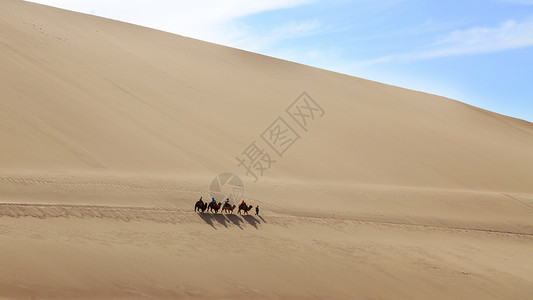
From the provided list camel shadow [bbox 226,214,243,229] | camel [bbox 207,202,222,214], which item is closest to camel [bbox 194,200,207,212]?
camel [bbox 207,202,222,214]

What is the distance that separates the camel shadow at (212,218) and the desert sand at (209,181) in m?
0.08

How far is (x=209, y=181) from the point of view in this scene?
51.0 feet

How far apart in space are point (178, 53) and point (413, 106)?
14.1 meters

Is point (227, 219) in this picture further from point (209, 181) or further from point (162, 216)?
point (209, 181)

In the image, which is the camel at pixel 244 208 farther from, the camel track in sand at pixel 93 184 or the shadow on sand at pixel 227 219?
Answer: the camel track in sand at pixel 93 184

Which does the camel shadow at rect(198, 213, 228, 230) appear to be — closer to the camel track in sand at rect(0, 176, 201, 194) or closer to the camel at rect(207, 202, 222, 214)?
the camel at rect(207, 202, 222, 214)

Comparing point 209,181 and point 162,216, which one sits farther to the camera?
point 209,181

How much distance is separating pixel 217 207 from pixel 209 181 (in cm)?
Result: 239

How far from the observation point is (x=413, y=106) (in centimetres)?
3148

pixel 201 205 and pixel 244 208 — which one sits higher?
pixel 244 208

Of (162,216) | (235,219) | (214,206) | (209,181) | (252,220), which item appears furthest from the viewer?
(209,181)

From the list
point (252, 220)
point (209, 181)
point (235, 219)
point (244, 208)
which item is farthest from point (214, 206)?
point (209, 181)

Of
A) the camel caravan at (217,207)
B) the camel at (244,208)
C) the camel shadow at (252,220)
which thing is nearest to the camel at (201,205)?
the camel caravan at (217,207)

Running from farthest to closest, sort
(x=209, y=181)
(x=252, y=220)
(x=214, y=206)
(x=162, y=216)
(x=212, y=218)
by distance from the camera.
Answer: (x=209, y=181) → (x=252, y=220) → (x=214, y=206) → (x=212, y=218) → (x=162, y=216)
